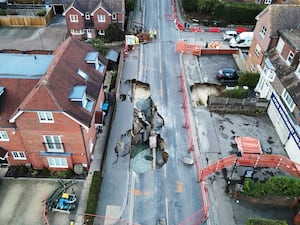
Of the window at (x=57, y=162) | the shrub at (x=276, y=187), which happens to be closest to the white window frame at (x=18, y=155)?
the window at (x=57, y=162)

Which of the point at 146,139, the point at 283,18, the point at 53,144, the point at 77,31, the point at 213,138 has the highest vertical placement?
the point at 283,18

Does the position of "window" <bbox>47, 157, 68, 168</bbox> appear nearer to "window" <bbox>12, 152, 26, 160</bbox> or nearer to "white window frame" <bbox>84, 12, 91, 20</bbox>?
"window" <bbox>12, 152, 26, 160</bbox>

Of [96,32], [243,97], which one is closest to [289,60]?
[243,97]

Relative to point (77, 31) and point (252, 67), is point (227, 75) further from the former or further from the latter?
point (77, 31)

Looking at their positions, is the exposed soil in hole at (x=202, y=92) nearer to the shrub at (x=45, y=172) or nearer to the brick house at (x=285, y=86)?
the brick house at (x=285, y=86)

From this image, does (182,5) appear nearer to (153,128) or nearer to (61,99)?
(153,128)

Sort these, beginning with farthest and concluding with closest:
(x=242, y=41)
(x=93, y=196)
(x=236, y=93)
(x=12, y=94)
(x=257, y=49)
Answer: (x=242, y=41)
(x=257, y=49)
(x=236, y=93)
(x=12, y=94)
(x=93, y=196)

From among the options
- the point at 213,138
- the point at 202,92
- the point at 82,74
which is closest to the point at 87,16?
the point at 82,74
